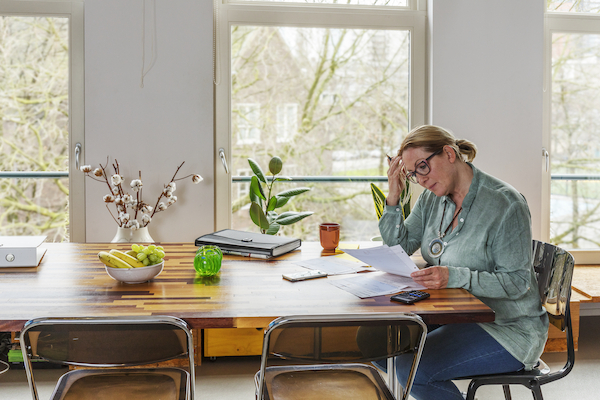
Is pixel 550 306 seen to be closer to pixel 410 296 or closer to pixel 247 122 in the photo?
pixel 410 296

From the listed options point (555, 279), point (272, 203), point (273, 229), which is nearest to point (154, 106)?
point (272, 203)

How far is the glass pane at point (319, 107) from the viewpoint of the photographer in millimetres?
3512

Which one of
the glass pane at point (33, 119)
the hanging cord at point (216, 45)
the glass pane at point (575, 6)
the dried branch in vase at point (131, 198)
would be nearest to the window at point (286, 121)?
the hanging cord at point (216, 45)

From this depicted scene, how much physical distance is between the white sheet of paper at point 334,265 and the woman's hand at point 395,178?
33 centimetres

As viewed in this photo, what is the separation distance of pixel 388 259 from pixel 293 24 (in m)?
2.22

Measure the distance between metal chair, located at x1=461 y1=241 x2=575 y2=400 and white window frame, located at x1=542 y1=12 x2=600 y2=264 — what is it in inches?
73.2

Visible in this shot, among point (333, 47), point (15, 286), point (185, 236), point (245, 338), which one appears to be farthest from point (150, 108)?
point (15, 286)

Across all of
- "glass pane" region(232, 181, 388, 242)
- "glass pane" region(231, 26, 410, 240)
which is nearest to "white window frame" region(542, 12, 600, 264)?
"glass pane" region(231, 26, 410, 240)

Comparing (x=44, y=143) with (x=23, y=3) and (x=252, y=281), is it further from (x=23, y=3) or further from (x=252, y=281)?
(x=252, y=281)

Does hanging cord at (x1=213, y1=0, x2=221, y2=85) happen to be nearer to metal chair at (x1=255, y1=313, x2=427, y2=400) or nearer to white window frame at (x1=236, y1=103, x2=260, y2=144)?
white window frame at (x1=236, y1=103, x2=260, y2=144)

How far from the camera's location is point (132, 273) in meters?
1.68

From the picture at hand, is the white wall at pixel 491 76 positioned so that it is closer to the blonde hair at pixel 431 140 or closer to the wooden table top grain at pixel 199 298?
the blonde hair at pixel 431 140

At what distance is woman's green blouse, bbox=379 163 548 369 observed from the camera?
5.49 feet

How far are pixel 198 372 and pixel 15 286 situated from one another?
1384 mm
